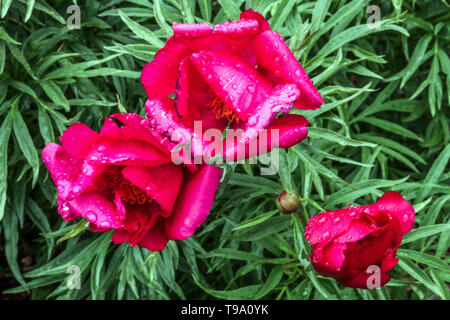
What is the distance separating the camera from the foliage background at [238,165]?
977mm

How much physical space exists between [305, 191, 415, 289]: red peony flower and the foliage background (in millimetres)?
142

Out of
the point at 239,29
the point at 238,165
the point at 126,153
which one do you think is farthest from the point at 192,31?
the point at 238,165

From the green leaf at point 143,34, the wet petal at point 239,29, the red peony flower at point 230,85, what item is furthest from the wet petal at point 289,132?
the green leaf at point 143,34

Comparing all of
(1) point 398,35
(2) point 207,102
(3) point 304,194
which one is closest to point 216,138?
(2) point 207,102

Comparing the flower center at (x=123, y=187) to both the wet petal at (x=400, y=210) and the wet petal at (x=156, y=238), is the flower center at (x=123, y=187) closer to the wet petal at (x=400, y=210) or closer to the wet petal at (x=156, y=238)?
the wet petal at (x=156, y=238)

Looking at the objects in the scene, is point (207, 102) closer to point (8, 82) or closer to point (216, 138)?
point (216, 138)

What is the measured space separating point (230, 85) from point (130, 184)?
0.18 metres

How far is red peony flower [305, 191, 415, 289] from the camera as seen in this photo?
27.1 inches

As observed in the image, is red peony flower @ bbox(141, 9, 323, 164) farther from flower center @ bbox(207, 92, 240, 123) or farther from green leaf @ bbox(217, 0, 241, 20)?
green leaf @ bbox(217, 0, 241, 20)

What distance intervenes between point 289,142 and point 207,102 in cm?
13

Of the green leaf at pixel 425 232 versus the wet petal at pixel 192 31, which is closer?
the wet petal at pixel 192 31

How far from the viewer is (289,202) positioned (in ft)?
2.77

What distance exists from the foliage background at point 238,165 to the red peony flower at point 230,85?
0.65 ft

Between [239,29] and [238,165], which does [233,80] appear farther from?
[238,165]
